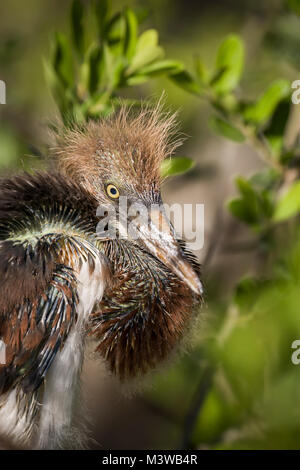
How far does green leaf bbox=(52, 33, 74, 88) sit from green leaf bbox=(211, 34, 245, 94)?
1.27ft

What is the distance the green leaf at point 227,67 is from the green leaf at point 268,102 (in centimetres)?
8

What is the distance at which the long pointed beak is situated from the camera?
1368 mm

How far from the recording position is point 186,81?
1.60 m

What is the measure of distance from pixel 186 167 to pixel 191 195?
941 mm

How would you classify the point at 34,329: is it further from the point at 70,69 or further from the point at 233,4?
the point at 233,4

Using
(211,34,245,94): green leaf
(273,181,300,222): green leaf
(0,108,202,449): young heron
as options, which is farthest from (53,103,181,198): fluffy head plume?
(273,181,300,222): green leaf

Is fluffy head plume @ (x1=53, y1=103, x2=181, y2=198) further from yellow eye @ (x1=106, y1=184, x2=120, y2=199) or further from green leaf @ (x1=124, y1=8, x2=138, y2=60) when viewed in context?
green leaf @ (x1=124, y1=8, x2=138, y2=60)

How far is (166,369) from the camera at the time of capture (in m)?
1.57

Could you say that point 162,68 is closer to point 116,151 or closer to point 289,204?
point 116,151

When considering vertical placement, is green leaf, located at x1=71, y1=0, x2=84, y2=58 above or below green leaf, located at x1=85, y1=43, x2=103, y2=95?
above

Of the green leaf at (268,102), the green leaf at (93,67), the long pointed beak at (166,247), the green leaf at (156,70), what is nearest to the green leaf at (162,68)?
the green leaf at (156,70)

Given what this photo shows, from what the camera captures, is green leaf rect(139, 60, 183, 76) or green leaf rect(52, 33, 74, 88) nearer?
green leaf rect(139, 60, 183, 76)

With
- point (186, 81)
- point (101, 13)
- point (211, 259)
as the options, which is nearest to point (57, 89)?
point (101, 13)

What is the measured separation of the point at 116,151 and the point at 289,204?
19.9 inches
